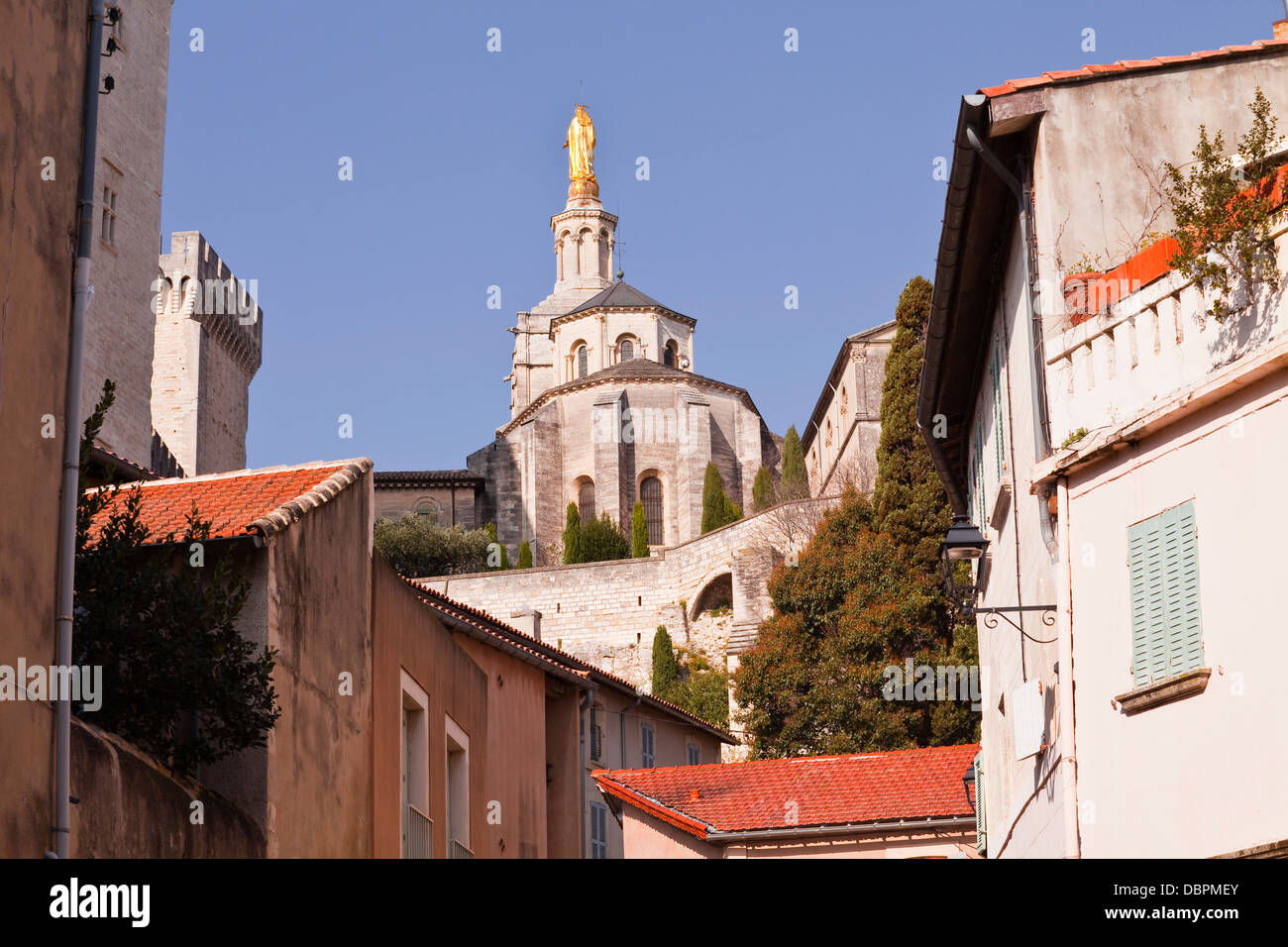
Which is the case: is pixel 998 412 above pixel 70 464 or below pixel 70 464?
above

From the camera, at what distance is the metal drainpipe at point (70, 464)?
9.04 metres

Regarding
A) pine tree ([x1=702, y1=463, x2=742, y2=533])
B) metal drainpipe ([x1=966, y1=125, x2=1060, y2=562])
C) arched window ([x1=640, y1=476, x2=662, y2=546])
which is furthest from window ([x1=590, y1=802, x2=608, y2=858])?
arched window ([x1=640, y1=476, x2=662, y2=546])

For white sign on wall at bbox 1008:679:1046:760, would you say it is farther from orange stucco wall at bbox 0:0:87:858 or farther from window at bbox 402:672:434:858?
orange stucco wall at bbox 0:0:87:858

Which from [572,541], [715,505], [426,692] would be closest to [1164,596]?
[426,692]

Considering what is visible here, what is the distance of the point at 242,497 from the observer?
1398 centimetres

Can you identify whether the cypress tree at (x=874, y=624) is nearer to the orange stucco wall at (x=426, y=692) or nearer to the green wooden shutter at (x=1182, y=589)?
the orange stucco wall at (x=426, y=692)

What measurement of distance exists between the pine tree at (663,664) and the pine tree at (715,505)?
1389 cm

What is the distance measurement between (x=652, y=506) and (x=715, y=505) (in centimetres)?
389

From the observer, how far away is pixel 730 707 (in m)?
50.9

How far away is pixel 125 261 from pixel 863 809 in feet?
72.3

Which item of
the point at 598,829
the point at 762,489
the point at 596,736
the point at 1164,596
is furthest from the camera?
the point at 762,489

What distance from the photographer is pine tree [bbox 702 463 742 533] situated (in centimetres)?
7344

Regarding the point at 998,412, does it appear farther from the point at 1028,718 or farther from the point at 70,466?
the point at 70,466
